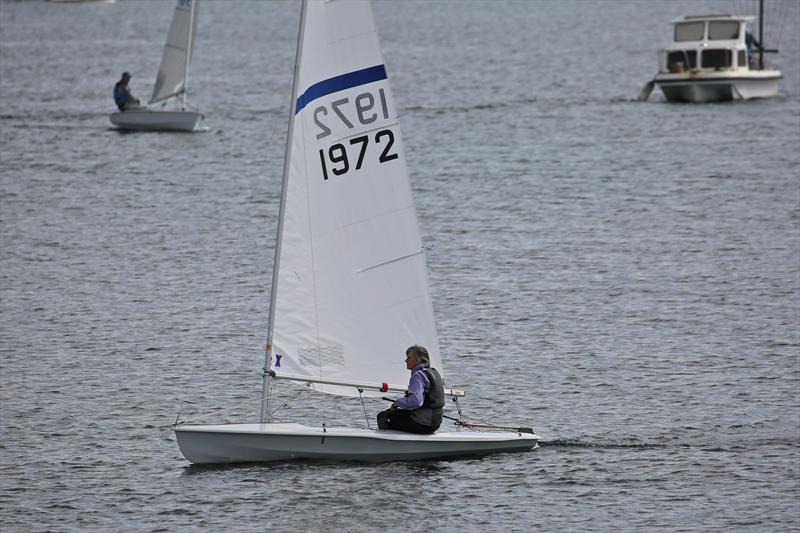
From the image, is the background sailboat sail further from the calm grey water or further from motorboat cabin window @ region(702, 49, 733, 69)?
motorboat cabin window @ region(702, 49, 733, 69)

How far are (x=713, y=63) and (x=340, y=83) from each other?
2309 inches

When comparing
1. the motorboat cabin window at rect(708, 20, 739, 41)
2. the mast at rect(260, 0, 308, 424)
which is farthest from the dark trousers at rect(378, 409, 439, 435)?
the motorboat cabin window at rect(708, 20, 739, 41)

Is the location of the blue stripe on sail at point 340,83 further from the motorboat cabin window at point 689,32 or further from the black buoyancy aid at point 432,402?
the motorboat cabin window at point 689,32

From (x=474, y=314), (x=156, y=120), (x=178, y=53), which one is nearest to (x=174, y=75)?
(x=178, y=53)

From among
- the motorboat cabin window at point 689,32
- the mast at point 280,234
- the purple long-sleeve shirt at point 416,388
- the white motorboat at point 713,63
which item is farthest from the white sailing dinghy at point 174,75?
the purple long-sleeve shirt at point 416,388

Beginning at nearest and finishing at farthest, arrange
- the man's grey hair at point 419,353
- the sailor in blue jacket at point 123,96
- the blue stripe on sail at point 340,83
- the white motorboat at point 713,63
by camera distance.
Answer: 1. the blue stripe on sail at point 340,83
2. the man's grey hair at point 419,353
3. the sailor in blue jacket at point 123,96
4. the white motorboat at point 713,63

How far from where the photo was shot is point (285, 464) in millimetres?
25625

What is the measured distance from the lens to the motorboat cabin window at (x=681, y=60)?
79312mm

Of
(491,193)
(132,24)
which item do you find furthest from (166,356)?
(132,24)

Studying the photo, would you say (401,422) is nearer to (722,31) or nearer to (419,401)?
(419,401)

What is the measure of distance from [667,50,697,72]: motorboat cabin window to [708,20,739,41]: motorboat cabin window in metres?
1.46

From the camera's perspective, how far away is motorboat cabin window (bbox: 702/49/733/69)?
78.6m

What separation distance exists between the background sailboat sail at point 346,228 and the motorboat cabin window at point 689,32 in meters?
56.6

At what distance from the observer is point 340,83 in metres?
24.6
